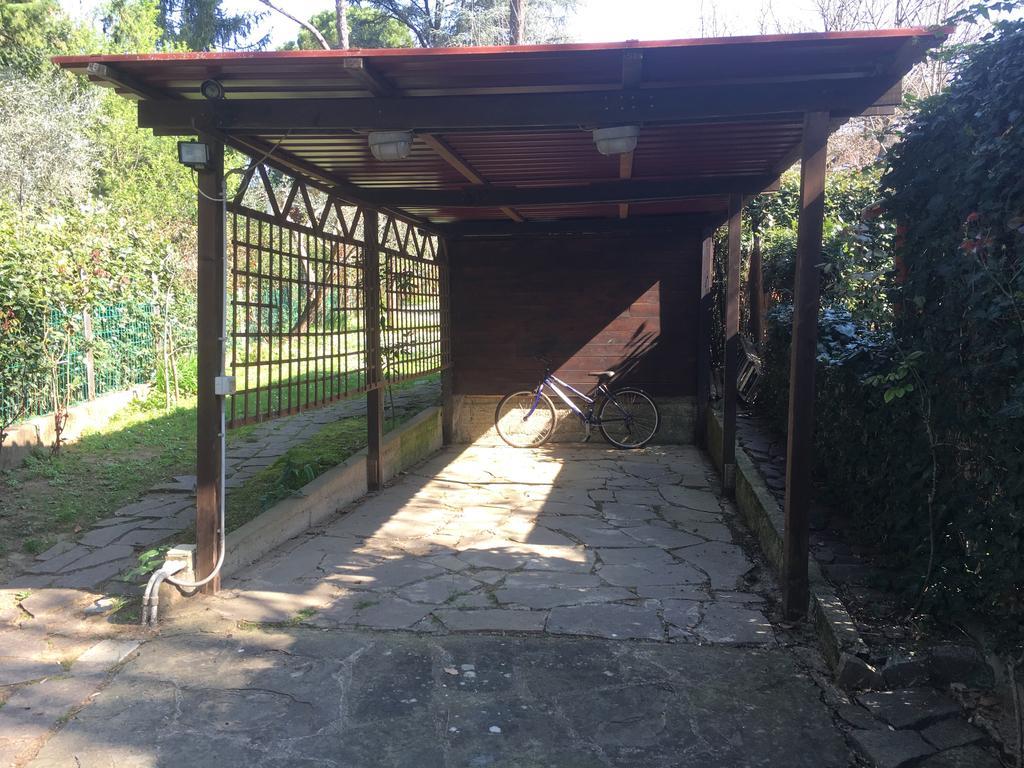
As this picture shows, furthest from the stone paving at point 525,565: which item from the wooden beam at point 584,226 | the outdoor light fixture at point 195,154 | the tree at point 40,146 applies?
the tree at point 40,146

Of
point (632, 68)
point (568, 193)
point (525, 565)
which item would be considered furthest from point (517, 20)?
point (525, 565)

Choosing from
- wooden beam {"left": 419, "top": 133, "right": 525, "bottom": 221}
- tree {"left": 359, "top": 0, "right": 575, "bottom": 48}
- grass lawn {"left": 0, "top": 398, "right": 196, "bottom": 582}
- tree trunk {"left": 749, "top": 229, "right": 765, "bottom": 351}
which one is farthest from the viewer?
tree {"left": 359, "top": 0, "right": 575, "bottom": 48}

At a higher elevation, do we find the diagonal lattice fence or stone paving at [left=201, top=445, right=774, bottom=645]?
the diagonal lattice fence

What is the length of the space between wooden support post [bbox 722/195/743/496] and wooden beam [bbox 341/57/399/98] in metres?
3.94

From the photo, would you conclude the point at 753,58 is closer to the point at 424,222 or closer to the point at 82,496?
the point at 424,222

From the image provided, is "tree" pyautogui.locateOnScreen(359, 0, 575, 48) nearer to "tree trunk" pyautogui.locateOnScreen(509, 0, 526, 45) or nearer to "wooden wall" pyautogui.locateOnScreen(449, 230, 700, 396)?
"tree trunk" pyautogui.locateOnScreen(509, 0, 526, 45)

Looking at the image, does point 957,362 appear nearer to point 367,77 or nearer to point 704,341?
point 367,77

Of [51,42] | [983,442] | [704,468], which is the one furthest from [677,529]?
[51,42]

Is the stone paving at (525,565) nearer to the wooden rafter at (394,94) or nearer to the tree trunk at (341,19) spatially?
the wooden rafter at (394,94)

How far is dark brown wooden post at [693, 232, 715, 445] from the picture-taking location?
31.3ft

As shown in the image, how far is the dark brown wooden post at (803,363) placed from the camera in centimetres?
411

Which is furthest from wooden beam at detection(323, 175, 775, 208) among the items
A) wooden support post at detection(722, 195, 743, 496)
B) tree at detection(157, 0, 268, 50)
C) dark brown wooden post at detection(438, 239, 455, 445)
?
tree at detection(157, 0, 268, 50)

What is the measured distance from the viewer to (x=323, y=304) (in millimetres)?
6070

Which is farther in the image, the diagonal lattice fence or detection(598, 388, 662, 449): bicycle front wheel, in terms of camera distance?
detection(598, 388, 662, 449): bicycle front wheel
